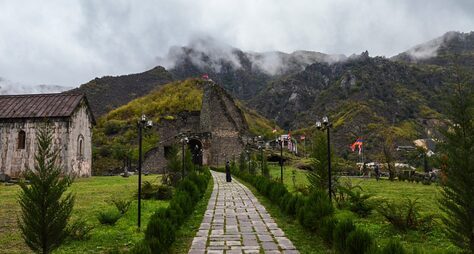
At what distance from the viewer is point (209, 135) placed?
4766cm

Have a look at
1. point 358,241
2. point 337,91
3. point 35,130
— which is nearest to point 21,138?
point 35,130

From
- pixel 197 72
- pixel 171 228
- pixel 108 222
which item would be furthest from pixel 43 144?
pixel 197 72

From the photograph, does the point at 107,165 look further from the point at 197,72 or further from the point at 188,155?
the point at 197,72

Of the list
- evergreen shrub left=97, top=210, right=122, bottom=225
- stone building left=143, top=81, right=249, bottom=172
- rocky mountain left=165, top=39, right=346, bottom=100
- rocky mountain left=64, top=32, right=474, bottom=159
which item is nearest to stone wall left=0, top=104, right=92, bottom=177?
stone building left=143, top=81, right=249, bottom=172

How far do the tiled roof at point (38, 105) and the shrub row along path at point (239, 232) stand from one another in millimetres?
21217

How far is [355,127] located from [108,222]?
83224 millimetres

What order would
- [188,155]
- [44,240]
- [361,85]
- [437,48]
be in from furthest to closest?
1. [437,48]
2. [361,85]
3. [188,155]
4. [44,240]

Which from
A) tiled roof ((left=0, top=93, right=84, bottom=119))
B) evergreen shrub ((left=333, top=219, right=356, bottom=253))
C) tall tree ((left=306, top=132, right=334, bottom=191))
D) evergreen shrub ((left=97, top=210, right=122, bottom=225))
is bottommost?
evergreen shrub ((left=97, top=210, right=122, bottom=225))

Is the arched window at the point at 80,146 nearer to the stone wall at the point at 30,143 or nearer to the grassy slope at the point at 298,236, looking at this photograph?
the stone wall at the point at 30,143

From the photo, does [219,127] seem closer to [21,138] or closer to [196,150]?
[196,150]

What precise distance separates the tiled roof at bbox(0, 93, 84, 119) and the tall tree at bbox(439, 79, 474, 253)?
2871 cm

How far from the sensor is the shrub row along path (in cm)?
755

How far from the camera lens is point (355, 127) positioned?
8812 centimetres

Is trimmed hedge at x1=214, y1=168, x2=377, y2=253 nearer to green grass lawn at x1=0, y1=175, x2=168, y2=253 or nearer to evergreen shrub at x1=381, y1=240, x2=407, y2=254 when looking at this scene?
evergreen shrub at x1=381, y1=240, x2=407, y2=254
